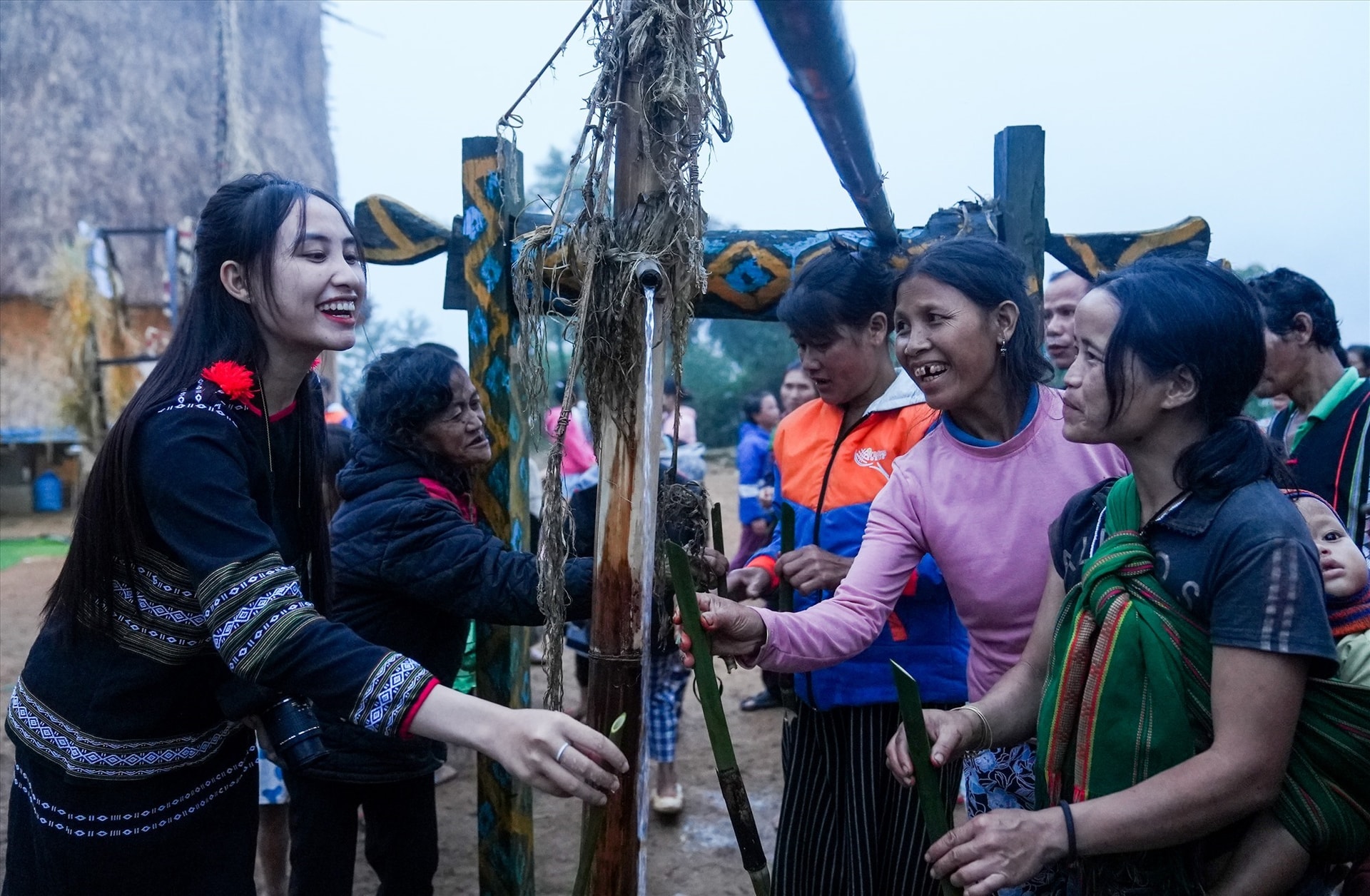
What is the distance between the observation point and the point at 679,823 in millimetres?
4246

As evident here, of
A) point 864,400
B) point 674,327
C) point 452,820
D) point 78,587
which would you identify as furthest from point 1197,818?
point 452,820

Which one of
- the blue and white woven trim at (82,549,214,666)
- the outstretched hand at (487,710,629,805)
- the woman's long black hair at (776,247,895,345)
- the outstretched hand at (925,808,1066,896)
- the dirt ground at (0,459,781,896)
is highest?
the woman's long black hair at (776,247,895,345)

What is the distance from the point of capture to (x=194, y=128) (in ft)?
47.2

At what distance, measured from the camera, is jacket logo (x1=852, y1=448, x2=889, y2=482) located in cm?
232

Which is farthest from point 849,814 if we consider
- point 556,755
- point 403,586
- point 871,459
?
point 403,586

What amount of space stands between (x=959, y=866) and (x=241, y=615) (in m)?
1.21

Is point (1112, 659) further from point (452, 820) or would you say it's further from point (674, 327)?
point (452, 820)

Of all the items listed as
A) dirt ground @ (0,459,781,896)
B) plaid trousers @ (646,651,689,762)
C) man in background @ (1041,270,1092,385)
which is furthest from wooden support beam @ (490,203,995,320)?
plaid trousers @ (646,651,689,762)

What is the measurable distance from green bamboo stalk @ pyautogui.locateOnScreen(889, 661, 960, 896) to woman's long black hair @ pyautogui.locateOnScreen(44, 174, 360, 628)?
1.32 m

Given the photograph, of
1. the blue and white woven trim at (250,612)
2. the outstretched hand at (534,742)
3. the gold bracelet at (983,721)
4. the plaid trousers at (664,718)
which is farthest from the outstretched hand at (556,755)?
the plaid trousers at (664,718)

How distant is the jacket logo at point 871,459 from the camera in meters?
2.32

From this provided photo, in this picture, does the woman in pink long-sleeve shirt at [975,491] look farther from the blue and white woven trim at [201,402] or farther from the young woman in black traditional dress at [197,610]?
the blue and white woven trim at [201,402]

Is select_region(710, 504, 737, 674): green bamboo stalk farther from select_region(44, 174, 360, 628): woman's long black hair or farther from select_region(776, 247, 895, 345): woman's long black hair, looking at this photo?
select_region(44, 174, 360, 628): woman's long black hair

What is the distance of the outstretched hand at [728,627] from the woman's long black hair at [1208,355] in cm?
75
